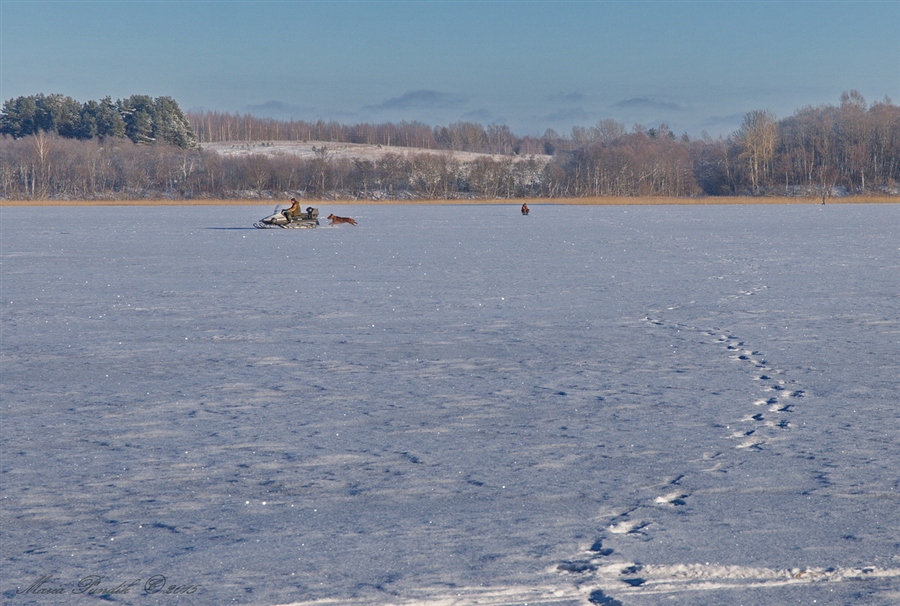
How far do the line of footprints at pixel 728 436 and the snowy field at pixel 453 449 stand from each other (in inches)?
0.8

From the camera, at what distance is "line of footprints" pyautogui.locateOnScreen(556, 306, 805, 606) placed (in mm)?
3596

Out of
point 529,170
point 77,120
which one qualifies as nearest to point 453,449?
point 529,170

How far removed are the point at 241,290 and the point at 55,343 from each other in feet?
14.9

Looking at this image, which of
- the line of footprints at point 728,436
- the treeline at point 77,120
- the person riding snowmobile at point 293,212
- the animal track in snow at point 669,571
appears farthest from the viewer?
the treeline at point 77,120

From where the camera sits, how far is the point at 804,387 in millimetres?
6781

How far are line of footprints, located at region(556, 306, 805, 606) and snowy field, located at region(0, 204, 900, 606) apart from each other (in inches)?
0.8

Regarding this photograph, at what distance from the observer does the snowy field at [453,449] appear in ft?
11.9

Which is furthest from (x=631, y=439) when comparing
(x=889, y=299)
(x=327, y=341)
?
(x=889, y=299)

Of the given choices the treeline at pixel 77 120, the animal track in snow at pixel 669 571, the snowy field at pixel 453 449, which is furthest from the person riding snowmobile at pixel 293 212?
the treeline at pixel 77 120

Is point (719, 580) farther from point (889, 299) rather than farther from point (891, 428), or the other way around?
point (889, 299)

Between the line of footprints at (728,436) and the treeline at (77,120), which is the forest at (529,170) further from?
the line of footprints at (728,436)

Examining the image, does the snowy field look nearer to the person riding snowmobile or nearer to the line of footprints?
the line of footprints

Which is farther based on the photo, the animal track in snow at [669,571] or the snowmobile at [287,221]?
the snowmobile at [287,221]

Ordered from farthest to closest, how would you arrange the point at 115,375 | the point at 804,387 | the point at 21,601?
the point at 115,375
the point at 804,387
the point at 21,601
